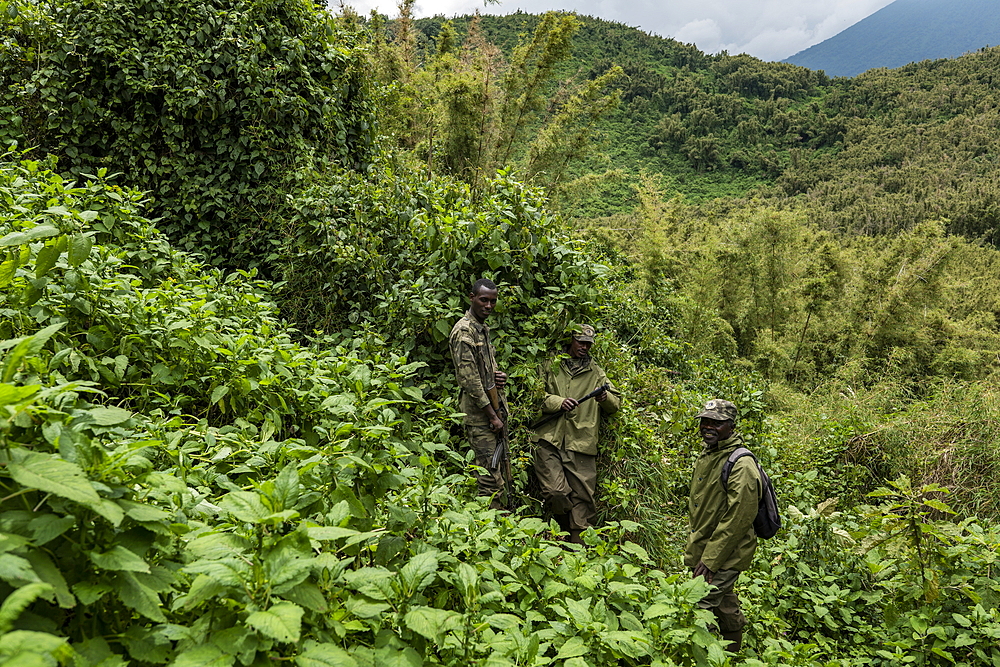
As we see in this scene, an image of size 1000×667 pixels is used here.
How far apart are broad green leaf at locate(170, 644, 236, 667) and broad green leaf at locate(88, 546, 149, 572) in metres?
0.18

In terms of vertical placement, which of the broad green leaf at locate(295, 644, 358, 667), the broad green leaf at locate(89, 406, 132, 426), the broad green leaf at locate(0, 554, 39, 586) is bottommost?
the broad green leaf at locate(295, 644, 358, 667)

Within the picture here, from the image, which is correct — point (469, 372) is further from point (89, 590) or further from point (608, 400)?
point (89, 590)

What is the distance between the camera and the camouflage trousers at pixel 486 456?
3.66 meters

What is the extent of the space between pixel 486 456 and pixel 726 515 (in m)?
1.58

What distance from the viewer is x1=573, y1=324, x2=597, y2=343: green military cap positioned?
402 cm

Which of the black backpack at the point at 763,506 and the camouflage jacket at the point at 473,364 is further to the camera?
the camouflage jacket at the point at 473,364

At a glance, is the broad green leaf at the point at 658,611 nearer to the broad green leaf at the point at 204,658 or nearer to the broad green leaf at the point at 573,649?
the broad green leaf at the point at 573,649

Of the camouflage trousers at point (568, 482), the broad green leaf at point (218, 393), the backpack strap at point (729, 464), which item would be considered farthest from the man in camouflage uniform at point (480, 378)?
the broad green leaf at point (218, 393)

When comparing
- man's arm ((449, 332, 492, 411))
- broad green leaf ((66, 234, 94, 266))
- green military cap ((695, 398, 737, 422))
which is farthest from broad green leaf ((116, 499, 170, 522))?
green military cap ((695, 398, 737, 422))

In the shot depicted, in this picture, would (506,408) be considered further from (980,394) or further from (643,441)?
(980,394)

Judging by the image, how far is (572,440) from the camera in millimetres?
3949

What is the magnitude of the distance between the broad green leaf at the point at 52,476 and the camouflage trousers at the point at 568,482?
3.27 meters

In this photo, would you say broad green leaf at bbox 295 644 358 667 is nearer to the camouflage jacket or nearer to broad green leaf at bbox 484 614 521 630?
broad green leaf at bbox 484 614 521 630

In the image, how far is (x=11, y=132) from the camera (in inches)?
195
